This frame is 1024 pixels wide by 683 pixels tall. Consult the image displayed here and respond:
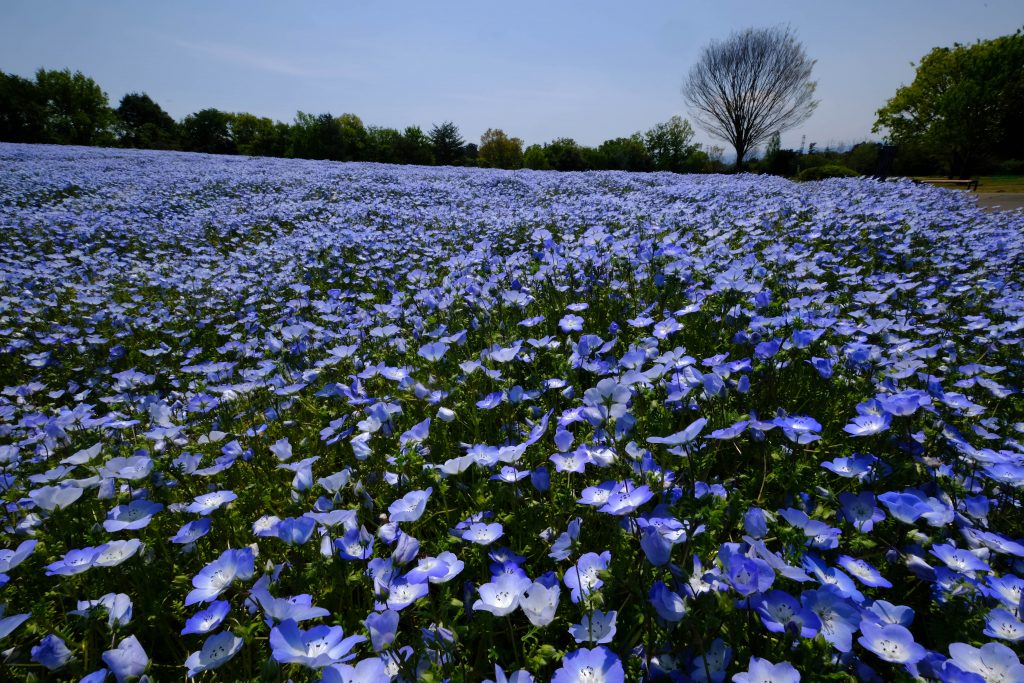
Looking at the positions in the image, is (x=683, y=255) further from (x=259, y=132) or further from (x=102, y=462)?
(x=259, y=132)

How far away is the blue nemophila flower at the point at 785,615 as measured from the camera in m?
0.98

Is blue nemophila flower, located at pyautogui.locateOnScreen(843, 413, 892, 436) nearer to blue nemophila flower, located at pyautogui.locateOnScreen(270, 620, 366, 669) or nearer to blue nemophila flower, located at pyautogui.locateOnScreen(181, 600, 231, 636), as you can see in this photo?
blue nemophila flower, located at pyautogui.locateOnScreen(270, 620, 366, 669)

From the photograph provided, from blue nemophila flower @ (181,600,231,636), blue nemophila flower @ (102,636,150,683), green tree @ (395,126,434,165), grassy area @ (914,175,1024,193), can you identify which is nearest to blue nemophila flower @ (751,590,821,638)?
blue nemophila flower @ (181,600,231,636)

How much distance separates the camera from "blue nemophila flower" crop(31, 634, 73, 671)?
1.25m

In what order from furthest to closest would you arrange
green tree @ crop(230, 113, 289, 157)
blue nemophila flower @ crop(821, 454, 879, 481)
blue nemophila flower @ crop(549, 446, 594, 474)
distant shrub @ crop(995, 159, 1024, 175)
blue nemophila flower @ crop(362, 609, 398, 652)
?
green tree @ crop(230, 113, 289, 157) < distant shrub @ crop(995, 159, 1024, 175) < blue nemophila flower @ crop(549, 446, 594, 474) < blue nemophila flower @ crop(821, 454, 879, 481) < blue nemophila flower @ crop(362, 609, 398, 652)

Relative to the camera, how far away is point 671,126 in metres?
58.9

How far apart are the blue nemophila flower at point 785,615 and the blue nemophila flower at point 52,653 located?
1.75 metres

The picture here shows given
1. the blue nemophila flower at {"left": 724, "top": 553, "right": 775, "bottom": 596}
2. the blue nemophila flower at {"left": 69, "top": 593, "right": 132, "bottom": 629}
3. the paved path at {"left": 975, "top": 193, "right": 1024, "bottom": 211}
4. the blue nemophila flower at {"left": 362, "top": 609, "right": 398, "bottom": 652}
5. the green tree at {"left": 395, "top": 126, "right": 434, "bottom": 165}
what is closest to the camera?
the blue nemophila flower at {"left": 724, "top": 553, "right": 775, "bottom": 596}

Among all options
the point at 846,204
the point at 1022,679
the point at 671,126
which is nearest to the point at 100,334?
the point at 1022,679

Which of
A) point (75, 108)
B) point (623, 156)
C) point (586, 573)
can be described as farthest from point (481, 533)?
point (75, 108)

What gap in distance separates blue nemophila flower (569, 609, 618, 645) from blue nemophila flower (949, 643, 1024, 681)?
2.30ft

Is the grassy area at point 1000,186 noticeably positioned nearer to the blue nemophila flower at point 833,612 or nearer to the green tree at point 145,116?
the blue nemophila flower at point 833,612

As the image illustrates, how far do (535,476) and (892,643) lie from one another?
3.24 feet

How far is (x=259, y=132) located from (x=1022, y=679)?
84.8m
